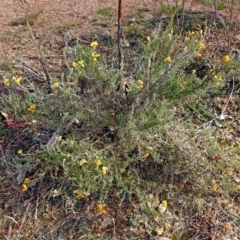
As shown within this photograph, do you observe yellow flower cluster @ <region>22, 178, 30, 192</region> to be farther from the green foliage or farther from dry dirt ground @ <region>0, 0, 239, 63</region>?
the green foliage

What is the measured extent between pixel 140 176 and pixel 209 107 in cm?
73

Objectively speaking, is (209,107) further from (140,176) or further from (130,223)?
(130,223)

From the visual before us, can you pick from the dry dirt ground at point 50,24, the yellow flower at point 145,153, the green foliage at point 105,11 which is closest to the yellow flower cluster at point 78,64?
the yellow flower at point 145,153

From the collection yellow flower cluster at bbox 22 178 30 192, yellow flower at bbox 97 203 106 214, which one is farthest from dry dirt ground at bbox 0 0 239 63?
yellow flower at bbox 97 203 106 214

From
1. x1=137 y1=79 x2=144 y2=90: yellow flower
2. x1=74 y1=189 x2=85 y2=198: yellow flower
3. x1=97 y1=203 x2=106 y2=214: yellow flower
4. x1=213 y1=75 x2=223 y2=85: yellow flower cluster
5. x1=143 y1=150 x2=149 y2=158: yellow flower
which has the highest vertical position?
x1=137 y1=79 x2=144 y2=90: yellow flower

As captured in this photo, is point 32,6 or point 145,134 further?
point 32,6

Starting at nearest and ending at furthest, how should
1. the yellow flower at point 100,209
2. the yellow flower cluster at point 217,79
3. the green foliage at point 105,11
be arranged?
the yellow flower at point 100,209 → the yellow flower cluster at point 217,79 → the green foliage at point 105,11

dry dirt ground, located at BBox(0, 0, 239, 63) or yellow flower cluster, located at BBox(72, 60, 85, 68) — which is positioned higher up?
yellow flower cluster, located at BBox(72, 60, 85, 68)

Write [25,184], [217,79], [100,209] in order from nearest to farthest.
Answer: [100,209] < [25,184] < [217,79]

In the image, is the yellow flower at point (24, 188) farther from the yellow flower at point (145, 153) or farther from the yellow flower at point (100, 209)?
the yellow flower at point (145, 153)

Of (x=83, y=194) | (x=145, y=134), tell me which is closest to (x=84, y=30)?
(x=145, y=134)

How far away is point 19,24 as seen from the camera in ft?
12.3

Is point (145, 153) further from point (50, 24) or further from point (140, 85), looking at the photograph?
point (50, 24)

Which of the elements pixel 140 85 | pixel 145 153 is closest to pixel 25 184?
pixel 145 153
